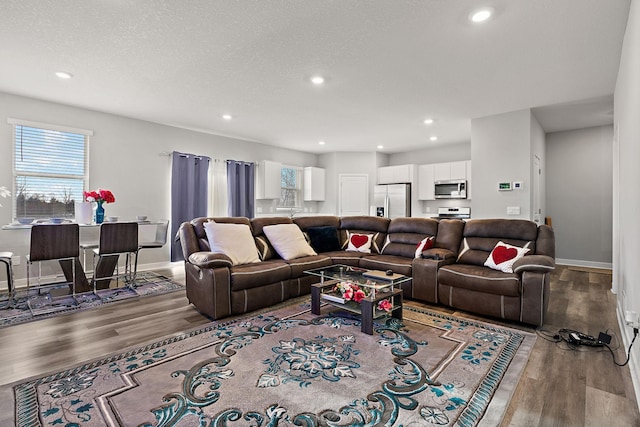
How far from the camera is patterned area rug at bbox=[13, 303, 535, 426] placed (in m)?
1.69

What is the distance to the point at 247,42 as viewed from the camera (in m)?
2.92

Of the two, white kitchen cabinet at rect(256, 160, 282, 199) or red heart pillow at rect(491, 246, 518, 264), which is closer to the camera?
red heart pillow at rect(491, 246, 518, 264)

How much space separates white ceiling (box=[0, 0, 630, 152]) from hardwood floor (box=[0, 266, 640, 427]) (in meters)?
2.53

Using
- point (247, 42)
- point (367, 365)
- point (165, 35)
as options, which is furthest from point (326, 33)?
point (367, 365)

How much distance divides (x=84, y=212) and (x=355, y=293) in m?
3.84

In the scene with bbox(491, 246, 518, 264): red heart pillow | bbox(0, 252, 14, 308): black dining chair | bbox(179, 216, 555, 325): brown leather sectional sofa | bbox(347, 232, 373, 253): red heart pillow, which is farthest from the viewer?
bbox(347, 232, 373, 253): red heart pillow

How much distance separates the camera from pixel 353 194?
329 inches

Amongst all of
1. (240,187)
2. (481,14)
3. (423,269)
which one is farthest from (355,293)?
(240,187)

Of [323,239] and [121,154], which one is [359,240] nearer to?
[323,239]

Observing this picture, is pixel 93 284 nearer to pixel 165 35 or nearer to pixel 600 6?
pixel 165 35

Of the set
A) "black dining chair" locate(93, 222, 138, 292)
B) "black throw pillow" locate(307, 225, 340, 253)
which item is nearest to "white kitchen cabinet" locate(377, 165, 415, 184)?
"black throw pillow" locate(307, 225, 340, 253)

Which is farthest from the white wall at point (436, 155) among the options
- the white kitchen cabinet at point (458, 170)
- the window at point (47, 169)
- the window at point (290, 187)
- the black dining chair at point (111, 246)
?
the window at point (47, 169)

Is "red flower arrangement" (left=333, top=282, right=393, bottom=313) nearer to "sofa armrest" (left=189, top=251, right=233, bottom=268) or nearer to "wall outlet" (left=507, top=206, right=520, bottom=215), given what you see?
"sofa armrest" (left=189, top=251, right=233, bottom=268)

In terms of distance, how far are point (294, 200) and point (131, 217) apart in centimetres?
375
